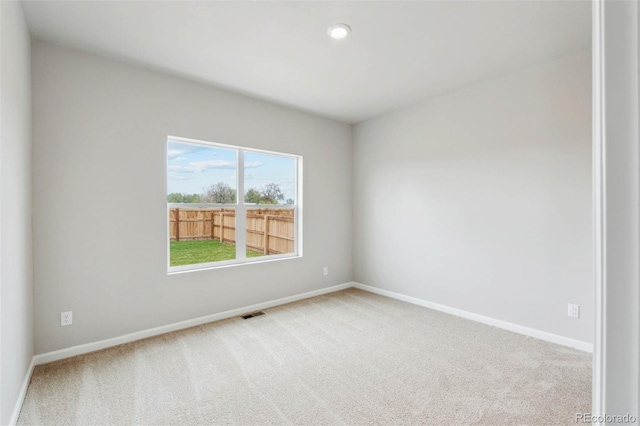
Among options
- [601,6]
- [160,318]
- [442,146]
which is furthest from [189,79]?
[601,6]

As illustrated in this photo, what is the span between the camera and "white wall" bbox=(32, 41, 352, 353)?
252 centimetres

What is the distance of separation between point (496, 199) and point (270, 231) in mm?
2778

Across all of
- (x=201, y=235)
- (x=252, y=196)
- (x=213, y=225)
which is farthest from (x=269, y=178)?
(x=201, y=235)

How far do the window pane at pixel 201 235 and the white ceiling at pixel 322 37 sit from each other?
146 centimetres

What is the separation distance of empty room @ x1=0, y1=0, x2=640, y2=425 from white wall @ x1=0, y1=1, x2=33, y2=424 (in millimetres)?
28

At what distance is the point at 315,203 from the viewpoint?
4453 millimetres

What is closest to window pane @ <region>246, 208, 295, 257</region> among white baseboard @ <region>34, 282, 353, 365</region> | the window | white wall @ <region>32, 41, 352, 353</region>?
the window

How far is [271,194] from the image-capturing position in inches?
163

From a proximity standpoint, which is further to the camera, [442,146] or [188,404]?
[442,146]

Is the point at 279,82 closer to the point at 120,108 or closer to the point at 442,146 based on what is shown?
the point at 120,108

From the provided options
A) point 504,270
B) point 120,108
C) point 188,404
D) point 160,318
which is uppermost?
point 120,108

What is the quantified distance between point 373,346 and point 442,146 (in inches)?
96.2

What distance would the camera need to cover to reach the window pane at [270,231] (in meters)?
3.99
